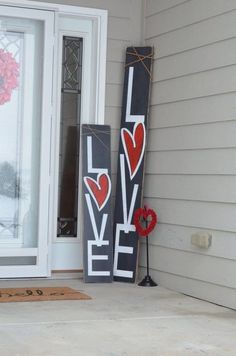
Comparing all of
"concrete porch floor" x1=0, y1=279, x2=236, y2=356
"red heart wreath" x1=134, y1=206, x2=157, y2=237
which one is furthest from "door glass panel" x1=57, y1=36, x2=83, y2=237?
"concrete porch floor" x1=0, y1=279, x2=236, y2=356

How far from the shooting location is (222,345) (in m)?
3.41

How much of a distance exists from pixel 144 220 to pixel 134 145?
60cm

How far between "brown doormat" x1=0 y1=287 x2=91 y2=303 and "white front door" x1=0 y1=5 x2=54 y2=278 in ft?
1.55

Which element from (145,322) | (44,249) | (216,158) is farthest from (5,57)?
(145,322)

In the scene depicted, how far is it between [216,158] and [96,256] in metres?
1.31

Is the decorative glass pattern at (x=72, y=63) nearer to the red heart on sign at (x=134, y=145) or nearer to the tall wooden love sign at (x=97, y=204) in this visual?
the tall wooden love sign at (x=97, y=204)

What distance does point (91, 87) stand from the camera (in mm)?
5520

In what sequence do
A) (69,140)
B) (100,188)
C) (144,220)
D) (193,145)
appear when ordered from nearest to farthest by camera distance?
(193,145)
(144,220)
(100,188)
(69,140)

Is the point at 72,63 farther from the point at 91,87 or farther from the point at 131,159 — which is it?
the point at 131,159

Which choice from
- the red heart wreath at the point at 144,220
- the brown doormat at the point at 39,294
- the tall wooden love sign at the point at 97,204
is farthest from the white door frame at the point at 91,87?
the red heart wreath at the point at 144,220

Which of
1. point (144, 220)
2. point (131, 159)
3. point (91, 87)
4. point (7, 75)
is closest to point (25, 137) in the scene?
point (7, 75)

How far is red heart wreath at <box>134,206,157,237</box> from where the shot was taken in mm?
5145

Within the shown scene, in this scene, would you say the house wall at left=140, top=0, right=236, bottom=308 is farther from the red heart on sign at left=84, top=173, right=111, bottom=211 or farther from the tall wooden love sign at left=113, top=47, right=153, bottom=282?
the red heart on sign at left=84, top=173, right=111, bottom=211

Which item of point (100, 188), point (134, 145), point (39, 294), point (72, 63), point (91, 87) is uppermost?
point (72, 63)
